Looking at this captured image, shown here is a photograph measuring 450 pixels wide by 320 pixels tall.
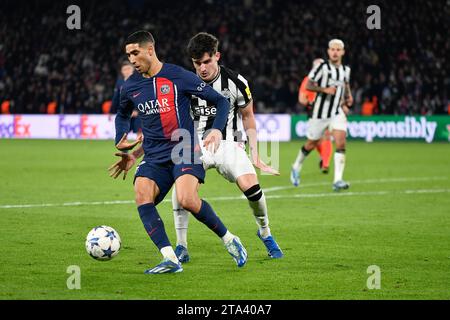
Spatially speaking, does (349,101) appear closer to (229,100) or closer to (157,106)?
(229,100)

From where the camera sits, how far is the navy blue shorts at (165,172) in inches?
306

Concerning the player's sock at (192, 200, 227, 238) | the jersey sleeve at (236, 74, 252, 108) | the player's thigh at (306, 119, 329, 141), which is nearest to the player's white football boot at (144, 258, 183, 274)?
the player's sock at (192, 200, 227, 238)

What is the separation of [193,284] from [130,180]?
33.3ft

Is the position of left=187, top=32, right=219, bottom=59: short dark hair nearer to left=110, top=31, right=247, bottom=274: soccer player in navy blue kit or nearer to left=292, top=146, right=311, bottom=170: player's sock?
left=110, top=31, right=247, bottom=274: soccer player in navy blue kit

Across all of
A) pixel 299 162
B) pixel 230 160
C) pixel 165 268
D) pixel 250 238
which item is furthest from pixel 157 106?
pixel 299 162

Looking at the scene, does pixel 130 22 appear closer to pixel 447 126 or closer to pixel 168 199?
pixel 447 126

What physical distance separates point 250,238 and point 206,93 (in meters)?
2.50

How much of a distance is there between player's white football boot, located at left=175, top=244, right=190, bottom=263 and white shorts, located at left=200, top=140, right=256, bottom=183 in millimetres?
812

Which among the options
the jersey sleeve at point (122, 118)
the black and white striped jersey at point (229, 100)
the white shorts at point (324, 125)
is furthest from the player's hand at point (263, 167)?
the white shorts at point (324, 125)

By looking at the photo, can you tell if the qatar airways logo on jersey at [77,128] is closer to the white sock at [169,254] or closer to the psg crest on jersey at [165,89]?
the psg crest on jersey at [165,89]

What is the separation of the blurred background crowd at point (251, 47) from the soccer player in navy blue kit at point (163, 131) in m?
24.1

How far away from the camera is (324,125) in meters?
15.8

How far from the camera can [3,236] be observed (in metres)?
9.62

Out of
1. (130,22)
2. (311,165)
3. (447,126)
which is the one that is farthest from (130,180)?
(130,22)
